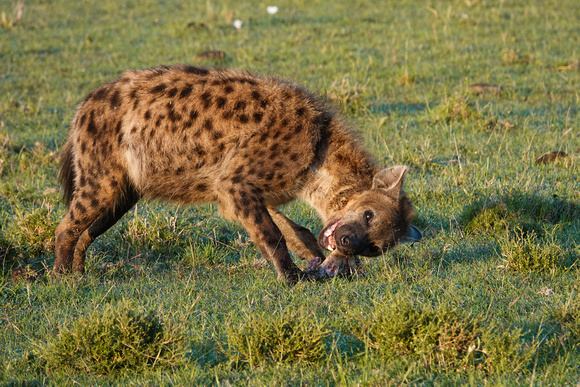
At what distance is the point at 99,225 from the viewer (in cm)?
487

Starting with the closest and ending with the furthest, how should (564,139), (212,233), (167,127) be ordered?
(167,127) → (212,233) → (564,139)

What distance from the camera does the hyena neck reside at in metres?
4.67

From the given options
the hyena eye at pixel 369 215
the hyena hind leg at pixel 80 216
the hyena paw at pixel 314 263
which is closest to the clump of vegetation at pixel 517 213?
the hyena eye at pixel 369 215

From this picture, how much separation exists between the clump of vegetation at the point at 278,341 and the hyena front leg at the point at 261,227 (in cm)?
101

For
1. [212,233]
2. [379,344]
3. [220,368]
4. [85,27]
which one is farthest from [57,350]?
[85,27]

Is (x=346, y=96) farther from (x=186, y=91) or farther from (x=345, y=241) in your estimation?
(x=345, y=241)

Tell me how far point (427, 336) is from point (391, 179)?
1488 mm

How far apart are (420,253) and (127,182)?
2019 mm

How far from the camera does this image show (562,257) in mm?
4430

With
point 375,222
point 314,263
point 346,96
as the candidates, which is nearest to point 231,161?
point 314,263

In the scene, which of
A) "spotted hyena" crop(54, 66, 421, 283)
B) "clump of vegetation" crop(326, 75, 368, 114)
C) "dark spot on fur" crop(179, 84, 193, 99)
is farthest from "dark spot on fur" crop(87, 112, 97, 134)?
"clump of vegetation" crop(326, 75, 368, 114)

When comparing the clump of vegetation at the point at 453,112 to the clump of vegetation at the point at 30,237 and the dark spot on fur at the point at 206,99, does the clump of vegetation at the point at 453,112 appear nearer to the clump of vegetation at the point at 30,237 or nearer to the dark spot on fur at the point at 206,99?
the dark spot on fur at the point at 206,99

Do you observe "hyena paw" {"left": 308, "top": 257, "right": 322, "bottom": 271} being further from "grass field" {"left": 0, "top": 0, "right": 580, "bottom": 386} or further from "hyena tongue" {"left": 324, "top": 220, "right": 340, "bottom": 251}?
"grass field" {"left": 0, "top": 0, "right": 580, "bottom": 386}

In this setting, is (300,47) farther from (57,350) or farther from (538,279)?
(57,350)
